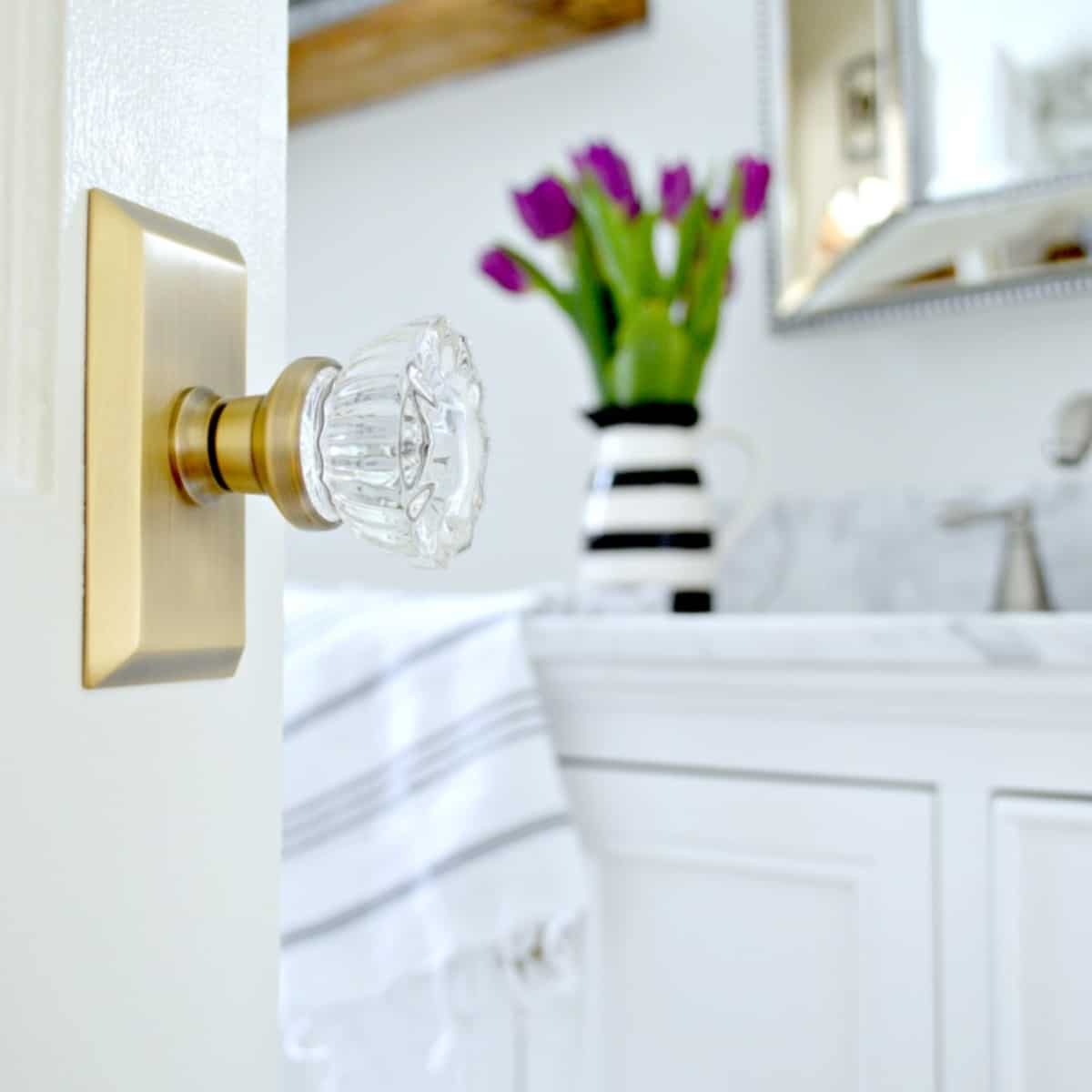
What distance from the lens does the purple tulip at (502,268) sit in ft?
3.77

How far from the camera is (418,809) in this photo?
0.77 m

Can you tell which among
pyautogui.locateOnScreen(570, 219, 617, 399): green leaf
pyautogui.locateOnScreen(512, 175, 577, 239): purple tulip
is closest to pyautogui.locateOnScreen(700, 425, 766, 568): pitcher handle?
pyautogui.locateOnScreen(570, 219, 617, 399): green leaf

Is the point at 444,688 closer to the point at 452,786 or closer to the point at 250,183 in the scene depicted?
the point at 452,786

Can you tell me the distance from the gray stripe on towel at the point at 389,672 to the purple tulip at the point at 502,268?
0.48m

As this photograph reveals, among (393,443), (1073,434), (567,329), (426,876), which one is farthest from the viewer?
(567,329)

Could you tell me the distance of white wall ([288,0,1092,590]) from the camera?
118cm

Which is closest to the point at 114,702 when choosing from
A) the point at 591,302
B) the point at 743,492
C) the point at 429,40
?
the point at 591,302

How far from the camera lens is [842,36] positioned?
1.19 m

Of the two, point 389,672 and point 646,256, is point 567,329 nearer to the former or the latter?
point 646,256

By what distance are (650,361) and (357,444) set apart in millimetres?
818

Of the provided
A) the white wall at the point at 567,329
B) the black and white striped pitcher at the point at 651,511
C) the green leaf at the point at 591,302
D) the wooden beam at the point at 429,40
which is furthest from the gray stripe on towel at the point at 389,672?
the wooden beam at the point at 429,40

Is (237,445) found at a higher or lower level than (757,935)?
higher

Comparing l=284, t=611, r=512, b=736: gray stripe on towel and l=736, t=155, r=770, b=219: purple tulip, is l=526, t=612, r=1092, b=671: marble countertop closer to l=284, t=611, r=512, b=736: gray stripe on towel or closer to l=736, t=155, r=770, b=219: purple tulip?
l=284, t=611, r=512, b=736: gray stripe on towel

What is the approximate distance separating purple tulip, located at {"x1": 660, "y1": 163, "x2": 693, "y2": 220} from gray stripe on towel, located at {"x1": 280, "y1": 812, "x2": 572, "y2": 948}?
57 cm
